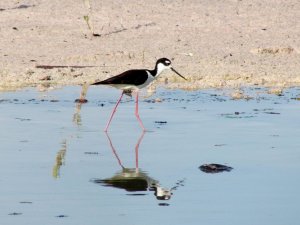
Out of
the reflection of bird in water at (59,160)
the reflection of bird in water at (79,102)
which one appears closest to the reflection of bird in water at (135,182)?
the reflection of bird in water at (59,160)

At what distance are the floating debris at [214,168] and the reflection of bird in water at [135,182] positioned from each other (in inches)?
20.9

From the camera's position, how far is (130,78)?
12711 mm

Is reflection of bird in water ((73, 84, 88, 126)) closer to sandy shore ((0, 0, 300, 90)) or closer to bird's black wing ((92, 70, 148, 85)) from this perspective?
bird's black wing ((92, 70, 148, 85))

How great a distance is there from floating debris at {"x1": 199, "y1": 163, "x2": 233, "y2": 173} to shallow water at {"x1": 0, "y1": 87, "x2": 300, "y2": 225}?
0.22ft

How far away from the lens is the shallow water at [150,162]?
277 inches

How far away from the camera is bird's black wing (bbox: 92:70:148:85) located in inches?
494

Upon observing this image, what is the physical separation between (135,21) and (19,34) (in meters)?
2.86

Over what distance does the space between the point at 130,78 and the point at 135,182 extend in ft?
14.8

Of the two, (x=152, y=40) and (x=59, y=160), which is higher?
(x=152, y=40)

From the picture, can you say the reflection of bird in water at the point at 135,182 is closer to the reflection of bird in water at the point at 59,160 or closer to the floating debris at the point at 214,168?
the reflection of bird in water at the point at 59,160

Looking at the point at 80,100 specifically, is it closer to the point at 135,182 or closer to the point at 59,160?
the point at 59,160

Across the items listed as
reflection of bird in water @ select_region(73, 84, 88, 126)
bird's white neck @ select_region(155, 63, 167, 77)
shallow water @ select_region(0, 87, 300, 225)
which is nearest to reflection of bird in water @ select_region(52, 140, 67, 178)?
shallow water @ select_region(0, 87, 300, 225)

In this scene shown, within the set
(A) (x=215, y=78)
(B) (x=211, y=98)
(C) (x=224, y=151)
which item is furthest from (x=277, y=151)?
(A) (x=215, y=78)

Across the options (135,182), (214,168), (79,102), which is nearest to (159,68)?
(79,102)
